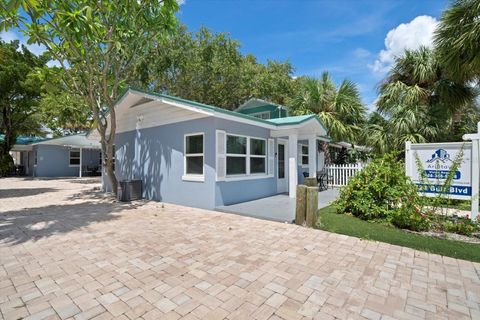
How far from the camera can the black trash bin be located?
9779 millimetres

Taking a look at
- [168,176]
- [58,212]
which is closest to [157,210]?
[168,176]

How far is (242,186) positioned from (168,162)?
114 inches

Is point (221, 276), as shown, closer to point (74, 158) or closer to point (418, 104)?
point (418, 104)

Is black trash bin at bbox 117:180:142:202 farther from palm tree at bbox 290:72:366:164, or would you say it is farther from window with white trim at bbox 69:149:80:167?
window with white trim at bbox 69:149:80:167

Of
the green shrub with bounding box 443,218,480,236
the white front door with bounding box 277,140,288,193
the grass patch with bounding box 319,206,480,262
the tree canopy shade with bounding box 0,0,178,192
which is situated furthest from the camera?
the white front door with bounding box 277,140,288,193

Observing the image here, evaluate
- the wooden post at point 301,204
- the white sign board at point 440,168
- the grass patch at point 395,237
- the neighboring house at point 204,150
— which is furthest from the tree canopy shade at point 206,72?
the white sign board at point 440,168

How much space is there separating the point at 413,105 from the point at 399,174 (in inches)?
246

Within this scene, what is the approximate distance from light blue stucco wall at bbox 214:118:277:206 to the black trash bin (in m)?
4.21

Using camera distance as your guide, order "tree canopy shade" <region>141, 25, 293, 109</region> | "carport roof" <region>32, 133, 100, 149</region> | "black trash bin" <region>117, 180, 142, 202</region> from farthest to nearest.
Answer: "carport roof" <region>32, 133, 100, 149</region> → "tree canopy shade" <region>141, 25, 293, 109</region> → "black trash bin" <region>117, 180, 142, 202</region>

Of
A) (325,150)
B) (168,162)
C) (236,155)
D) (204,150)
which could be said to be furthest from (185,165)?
(325,150)

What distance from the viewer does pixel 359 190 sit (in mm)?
6828

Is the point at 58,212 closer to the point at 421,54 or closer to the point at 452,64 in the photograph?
the point at 452,64

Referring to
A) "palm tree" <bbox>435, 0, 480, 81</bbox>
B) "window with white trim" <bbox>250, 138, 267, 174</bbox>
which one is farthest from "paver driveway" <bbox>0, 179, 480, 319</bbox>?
"palm tree" <bbox>435, 0, 480, 81</bbox>

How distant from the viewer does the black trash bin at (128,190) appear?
9.78 m
